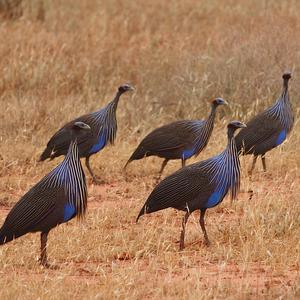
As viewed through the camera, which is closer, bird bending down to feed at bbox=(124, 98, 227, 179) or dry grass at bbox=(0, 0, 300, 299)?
dry grass at bbox=(0, 0, 300, 299)

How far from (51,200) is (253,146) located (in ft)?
10.7

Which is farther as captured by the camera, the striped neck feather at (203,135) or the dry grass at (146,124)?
the striped neck feather at (203,135)

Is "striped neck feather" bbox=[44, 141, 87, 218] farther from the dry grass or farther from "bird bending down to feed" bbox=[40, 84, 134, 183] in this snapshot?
"bird bending down to feed" bbox=[40, 84, 134, 183]

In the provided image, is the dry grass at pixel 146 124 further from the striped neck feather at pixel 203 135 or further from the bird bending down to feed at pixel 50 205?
the striped neck feather at pixel 203 135

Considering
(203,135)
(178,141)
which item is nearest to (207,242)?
(203,135)

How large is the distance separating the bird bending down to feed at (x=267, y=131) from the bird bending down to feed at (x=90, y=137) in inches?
47.4

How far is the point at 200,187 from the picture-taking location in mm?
7059

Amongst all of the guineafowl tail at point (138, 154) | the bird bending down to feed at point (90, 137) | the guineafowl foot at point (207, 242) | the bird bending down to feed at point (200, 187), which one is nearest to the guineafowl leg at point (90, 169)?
the bird bending down to feed at point (90, 137)

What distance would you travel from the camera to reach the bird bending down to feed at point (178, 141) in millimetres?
9141

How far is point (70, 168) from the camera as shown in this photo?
6.70 m

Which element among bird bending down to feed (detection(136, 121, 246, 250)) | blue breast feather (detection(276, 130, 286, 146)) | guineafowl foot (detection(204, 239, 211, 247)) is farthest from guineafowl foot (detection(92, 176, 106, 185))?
guineafowl foot (detection(204, 239, 211, 247))

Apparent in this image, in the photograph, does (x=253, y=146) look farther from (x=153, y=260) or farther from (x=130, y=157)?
(x=153, y=260)

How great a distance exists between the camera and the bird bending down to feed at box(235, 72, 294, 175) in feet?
31.0

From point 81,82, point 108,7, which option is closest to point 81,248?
point 81,82
